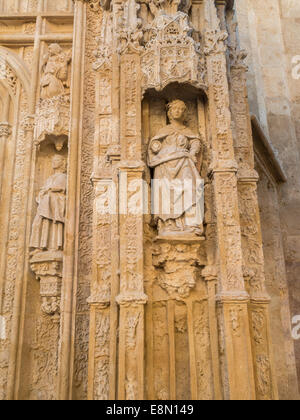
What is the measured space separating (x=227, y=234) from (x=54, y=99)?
145 inches

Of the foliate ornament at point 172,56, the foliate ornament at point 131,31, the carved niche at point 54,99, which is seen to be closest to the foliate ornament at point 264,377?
the foliate ornament at point 172,56

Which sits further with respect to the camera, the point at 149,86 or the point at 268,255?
the point at 268,255

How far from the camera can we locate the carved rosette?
18.1ft

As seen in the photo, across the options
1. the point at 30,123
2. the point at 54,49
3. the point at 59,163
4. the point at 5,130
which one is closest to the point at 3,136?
the point at 5,130

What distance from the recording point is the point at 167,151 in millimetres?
4594

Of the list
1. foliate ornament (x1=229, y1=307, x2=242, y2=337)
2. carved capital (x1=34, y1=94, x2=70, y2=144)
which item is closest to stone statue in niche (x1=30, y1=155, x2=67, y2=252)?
carved capital (x1=34, y1=94, x2=70, y2=144)

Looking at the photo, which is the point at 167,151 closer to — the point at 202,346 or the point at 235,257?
the point at 235,257

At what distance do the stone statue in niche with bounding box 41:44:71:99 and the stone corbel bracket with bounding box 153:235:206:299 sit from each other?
350cm

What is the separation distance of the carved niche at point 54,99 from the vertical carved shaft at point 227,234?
8.09 feet

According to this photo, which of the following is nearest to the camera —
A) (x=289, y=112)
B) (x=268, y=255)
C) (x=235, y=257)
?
(x=235, y=257)

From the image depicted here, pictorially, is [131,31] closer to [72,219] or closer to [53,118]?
[53,118]

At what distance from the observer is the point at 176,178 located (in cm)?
447
